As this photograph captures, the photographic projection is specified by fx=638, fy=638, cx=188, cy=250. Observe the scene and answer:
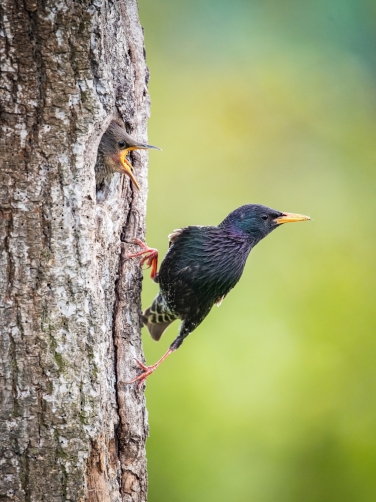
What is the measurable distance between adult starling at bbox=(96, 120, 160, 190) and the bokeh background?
7.33ft

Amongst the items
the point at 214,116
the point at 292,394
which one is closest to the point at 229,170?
the point at 214,116

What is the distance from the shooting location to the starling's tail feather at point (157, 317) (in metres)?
4.08

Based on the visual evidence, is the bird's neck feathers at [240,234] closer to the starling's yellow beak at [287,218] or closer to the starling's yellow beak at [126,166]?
the starling's yellow beak at [287,218]

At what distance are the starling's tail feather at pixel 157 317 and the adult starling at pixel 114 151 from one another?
3.34 feet

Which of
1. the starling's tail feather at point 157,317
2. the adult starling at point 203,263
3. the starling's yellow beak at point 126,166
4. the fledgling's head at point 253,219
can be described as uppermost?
the starling's yellow beak at point 126,166

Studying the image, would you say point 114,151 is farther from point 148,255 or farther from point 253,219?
point 253,219

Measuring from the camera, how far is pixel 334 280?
6113 mm

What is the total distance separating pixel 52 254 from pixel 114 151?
883 millimetres

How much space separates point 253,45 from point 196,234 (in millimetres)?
3770

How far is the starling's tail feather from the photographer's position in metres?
4.08

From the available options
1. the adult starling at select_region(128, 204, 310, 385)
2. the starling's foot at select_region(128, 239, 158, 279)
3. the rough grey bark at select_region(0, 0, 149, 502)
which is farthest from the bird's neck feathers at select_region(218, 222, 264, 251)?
the rough grey bark at select_region(0, 0, 149, 502)

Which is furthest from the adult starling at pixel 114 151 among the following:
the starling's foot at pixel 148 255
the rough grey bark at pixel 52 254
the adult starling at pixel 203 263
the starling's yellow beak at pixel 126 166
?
the adult starling at pixel 203 263

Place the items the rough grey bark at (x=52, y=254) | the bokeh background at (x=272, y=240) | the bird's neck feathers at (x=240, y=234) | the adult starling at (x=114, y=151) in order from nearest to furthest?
the rough grey bark at (x=52, y=254), the adult starling at (x=114, y=151), the bird's neck feathers at (x=240, y=234), the bokeh background at (x=272, y=240)

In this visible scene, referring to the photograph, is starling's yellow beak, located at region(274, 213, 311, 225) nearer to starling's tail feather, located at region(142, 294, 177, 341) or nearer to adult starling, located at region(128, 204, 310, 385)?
adult starling, located at region(128, 204, 310, 385)
